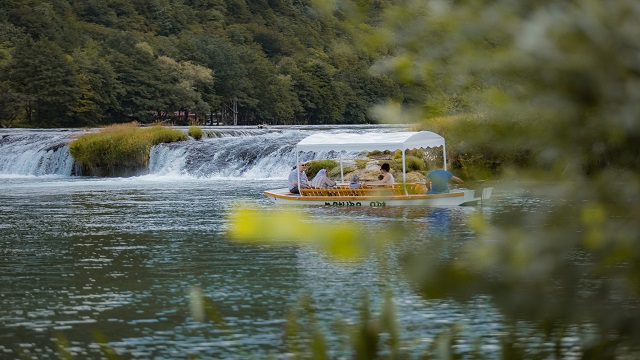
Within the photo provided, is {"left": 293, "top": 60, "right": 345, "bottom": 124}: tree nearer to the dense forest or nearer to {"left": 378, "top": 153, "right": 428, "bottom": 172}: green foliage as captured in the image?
the dense forest

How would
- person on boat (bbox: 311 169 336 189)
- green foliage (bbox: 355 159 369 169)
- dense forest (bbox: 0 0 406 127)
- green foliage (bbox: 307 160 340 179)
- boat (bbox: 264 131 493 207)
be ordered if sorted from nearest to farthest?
1. boat (bbox: 264 131 493 207)
2. person on boat (bbox: 311 169 336 189)
3. green foliage (bbox: 355 159 369 169)
4. green foliage (bbox: 307 160 340 179)
5. dense forest (bbox: 0 0 406 127)

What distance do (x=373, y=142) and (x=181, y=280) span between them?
13415 millimetres

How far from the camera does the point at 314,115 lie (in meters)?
120

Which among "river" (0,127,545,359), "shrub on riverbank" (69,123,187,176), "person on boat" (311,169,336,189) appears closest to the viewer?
"river" (0,127,545,359)

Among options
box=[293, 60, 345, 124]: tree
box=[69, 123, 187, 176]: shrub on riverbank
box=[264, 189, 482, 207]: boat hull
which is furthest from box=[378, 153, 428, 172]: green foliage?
box=[293, 60, 345, 124]: tree

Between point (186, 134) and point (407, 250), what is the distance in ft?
174

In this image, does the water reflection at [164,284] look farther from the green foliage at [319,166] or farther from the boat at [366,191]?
the green foliage at [319,166]

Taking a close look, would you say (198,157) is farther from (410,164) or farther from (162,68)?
(162,68)

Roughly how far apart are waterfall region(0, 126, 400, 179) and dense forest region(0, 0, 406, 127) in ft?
81.2

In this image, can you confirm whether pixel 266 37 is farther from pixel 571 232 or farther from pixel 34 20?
pixel 571 232

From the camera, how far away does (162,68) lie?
106m

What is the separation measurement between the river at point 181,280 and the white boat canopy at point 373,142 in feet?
9.00

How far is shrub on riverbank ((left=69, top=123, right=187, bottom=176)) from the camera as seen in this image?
163 ft

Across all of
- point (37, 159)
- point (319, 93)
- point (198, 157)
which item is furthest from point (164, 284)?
point (319, 93)
